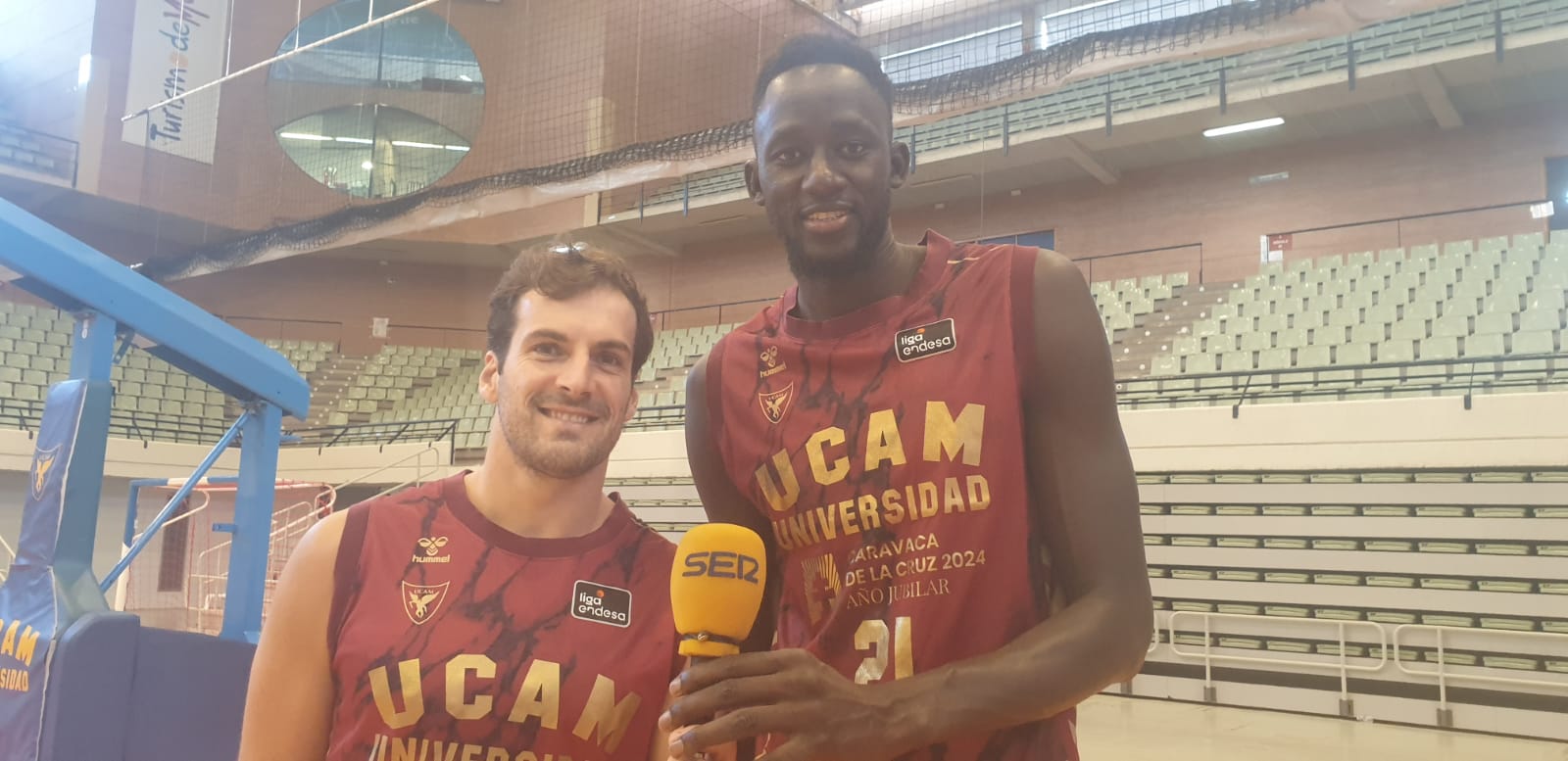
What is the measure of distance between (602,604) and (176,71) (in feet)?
65.8

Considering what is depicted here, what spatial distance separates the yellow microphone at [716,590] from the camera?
118 cm

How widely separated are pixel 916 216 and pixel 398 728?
638 inches

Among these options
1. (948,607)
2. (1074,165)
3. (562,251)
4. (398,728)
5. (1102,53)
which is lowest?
(398,728)

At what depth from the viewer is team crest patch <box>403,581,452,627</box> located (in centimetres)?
182

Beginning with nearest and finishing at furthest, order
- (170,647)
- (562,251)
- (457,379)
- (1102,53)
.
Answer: (562,251), (170,647), (1102,53), (457,379)

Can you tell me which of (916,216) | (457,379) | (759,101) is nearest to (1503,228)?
(916,216)

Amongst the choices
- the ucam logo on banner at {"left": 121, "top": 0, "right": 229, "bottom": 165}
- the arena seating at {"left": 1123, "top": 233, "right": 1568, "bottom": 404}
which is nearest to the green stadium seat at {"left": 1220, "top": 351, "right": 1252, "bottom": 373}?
the arena seating at {"left": 1123, "top": 233, "right": 1568, "bottom": 404}

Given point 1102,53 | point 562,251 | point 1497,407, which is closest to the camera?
point 562,251

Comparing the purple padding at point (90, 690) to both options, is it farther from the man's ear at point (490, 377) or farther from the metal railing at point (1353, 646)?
the metal railing at point (1353, 646)

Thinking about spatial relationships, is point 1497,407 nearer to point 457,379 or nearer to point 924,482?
point 924,482

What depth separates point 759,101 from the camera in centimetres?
173

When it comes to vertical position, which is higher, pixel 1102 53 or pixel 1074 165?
pixel 1074 165

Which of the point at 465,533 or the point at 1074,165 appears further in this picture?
the point at 1074,165

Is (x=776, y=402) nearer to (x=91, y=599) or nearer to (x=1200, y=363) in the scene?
(x=91, y=599)
